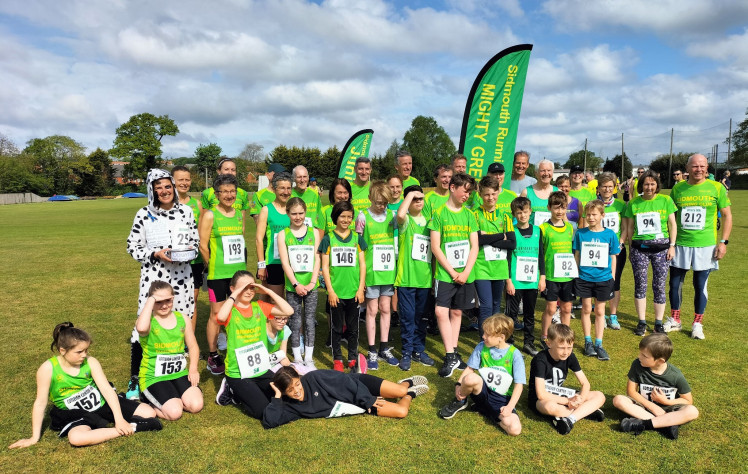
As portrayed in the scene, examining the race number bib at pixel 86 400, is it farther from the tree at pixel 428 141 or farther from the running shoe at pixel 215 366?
the tree at pixel 428 141

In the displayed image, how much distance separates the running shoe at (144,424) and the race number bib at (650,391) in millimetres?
3865

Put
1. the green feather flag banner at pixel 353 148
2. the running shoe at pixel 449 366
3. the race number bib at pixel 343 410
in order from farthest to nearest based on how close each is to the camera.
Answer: the green feather flag banner at pixel 353 148 < the running shoe at pixel 449 366 < the race number bib at pixel 343 410

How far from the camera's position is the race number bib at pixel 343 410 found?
3.72 metres

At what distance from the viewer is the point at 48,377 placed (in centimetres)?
329

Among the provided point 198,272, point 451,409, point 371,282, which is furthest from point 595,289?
point 198,272

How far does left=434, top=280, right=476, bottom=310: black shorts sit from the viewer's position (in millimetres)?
4590

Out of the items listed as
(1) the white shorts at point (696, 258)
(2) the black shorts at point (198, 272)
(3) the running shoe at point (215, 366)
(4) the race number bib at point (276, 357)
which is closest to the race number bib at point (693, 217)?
(1) the white shorts at point (696, 258)

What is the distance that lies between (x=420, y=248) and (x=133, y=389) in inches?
121

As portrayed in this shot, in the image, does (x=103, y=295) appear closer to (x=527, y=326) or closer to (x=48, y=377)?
(x=48, y=377)

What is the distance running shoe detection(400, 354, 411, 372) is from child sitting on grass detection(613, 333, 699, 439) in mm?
1954

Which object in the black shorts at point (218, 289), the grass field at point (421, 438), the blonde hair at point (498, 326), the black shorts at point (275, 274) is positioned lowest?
the grass field at point (421, 438)

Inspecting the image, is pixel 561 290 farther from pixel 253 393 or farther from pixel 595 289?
pixel 253 393

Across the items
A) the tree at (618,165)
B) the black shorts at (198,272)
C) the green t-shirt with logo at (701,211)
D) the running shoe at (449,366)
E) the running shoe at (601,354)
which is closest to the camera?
the running shoe at (449,366)

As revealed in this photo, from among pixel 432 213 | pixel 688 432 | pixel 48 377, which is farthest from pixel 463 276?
pixel 48 377
